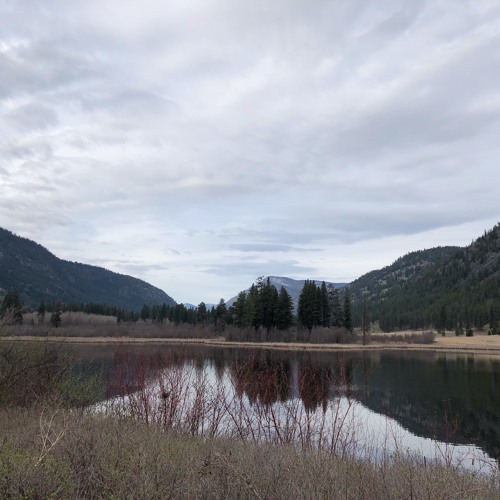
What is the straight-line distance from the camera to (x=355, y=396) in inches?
1102

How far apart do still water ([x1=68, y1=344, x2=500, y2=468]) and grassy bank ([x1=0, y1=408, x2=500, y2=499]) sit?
6.51ft

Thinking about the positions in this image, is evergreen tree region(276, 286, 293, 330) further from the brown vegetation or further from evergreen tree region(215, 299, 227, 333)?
the brown vegetation

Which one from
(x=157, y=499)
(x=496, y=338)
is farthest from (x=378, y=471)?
(x=496, y=338)

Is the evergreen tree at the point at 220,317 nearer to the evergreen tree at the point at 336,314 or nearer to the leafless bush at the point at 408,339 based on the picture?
the evergreen tree at the point at 336,314

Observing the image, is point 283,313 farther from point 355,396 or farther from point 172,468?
point 172,468

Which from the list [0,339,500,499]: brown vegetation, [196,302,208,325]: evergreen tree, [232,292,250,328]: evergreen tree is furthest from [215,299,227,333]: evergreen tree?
[0,339,500,499]: brown vegetation

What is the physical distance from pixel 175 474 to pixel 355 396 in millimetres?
22647

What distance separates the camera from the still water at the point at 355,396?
43.9 ft

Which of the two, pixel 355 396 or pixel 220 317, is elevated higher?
pixel 220 317

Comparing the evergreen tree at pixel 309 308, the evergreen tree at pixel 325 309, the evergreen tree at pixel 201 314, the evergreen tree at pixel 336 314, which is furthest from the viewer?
the evergreen tree at pixel 201 314

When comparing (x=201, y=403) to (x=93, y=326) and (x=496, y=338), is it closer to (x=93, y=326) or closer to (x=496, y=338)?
(x=496, y=338)

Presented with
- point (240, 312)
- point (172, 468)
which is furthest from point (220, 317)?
point (172, 468)

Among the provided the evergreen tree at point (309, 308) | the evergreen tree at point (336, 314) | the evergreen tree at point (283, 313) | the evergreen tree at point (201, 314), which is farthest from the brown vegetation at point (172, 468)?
the evergreen tree at point (201, 314)

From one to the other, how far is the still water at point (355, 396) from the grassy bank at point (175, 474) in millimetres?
1986
